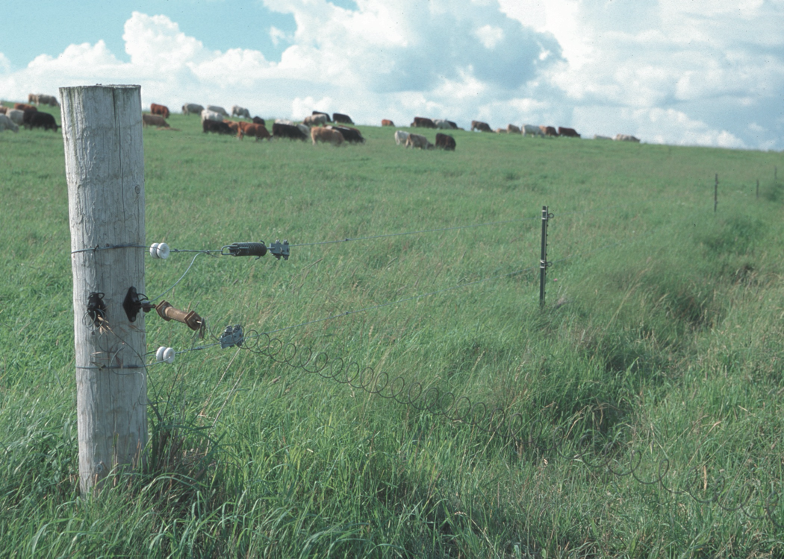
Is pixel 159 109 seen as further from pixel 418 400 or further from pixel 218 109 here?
pixel 418 400

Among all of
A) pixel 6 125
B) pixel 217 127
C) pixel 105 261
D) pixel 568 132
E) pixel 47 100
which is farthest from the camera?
pixel 568 132

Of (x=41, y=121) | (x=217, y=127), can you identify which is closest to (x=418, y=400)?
(x=41, y=121)

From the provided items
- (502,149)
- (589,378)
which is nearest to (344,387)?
(589,378)

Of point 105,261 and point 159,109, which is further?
point 159,109

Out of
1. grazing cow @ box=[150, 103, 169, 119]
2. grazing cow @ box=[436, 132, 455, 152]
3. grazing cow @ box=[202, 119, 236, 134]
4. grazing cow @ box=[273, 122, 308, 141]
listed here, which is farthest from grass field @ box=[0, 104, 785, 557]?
grazing cow @ box=[150, 103, 169, 119]

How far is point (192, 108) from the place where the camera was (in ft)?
163

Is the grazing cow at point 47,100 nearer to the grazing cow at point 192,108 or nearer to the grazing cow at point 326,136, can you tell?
the grazing cow at point 192,108

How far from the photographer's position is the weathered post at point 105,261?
223 cm

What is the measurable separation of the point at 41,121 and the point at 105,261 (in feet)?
90.4

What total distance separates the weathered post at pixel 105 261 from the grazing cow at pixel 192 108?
1975 inches

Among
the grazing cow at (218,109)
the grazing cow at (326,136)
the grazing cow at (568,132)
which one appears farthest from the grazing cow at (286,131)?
the grazing cow at (568,132)

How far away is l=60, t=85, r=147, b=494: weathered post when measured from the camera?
7.32 ft

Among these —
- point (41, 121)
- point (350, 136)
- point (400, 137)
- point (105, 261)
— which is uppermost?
point (400, 137)

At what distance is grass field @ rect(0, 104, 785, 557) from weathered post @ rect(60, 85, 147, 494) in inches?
9.1
